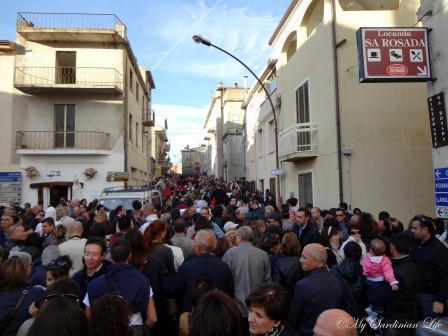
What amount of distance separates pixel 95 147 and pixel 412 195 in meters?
15.8

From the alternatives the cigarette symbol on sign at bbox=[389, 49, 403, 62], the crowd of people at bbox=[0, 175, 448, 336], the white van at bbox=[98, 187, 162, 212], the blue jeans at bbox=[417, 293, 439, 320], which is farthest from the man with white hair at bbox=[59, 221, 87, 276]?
the cigarette symbol on sign at bbox=[389, 49, 403, 62]

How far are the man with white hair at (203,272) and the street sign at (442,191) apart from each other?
6.05m

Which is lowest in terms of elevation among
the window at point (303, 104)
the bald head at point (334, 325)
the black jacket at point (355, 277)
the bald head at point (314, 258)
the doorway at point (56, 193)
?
the black jacket at point (355, 277)

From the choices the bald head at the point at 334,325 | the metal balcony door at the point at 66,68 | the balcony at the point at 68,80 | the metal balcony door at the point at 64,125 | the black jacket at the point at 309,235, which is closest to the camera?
the bald head at the point at 334,325

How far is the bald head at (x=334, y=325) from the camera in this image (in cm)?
228

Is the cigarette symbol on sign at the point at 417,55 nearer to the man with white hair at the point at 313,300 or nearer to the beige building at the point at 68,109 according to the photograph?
the man with white hair at the point at 313,300

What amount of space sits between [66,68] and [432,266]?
21316mm

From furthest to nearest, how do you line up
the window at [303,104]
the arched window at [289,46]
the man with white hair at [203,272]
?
the arched window at [289,46], the window at [303,104], the man with white hair at [203,272]

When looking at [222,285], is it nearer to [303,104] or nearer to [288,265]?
[288,265]

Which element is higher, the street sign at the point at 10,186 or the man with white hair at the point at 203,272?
the street sign at the point at 10,186

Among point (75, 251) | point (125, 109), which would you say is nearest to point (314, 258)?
point (75, 251)

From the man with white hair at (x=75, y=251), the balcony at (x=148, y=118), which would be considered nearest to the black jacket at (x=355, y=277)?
the man with white hair at (x=75, y=251)

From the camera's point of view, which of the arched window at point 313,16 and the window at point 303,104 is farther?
the window at point 303,104

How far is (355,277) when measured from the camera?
4.48 m
